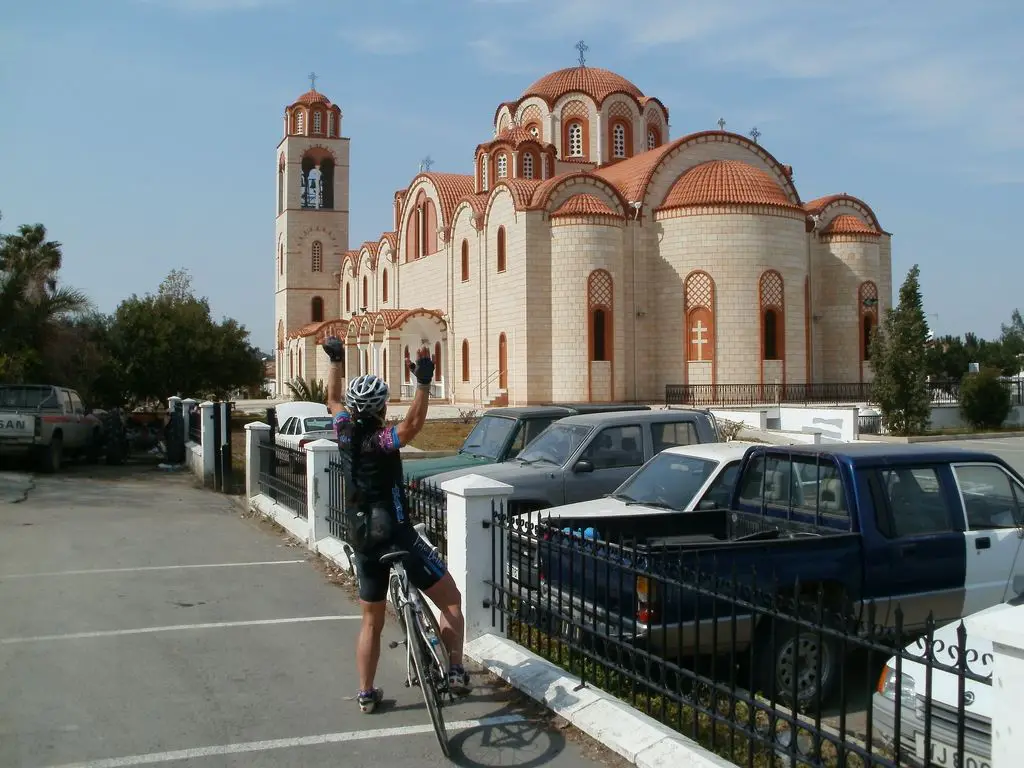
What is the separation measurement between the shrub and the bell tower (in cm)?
3689

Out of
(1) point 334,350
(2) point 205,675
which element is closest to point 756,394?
(1) point 334,350

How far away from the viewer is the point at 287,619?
7.44 m

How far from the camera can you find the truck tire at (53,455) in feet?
57.9

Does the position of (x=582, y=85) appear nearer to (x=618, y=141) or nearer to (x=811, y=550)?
(x=618, y=141)

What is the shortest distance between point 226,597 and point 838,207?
35.3 metres

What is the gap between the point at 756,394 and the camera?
3281 cm

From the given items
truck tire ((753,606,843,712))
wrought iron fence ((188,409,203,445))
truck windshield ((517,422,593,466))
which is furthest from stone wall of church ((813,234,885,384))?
truck tire ((753,606,843,712))

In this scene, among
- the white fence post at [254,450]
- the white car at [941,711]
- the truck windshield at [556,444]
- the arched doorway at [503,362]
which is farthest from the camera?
the arched doorway at [503,362]

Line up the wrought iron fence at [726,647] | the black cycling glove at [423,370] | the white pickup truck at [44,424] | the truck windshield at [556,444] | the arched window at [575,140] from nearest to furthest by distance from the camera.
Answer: the wrought iron fence at [726,647], the black cycling glove at [423,370], the truck windshield at [556,444], the white pickup truck at [44,424], the arched window at [575,140]

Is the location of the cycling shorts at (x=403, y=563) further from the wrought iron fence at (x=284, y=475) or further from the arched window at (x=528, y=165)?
the arched window at (x=528, y=165)

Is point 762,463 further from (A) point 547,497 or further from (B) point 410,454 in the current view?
(B) point 410,454

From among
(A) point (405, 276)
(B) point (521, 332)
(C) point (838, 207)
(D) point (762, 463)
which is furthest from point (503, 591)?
(A) point (405, 276)

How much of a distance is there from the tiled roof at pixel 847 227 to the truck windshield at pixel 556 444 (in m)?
29.4

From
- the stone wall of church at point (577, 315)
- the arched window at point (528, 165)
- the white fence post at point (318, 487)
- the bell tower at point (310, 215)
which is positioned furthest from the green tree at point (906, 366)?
the bell tower at point (310, 215)
